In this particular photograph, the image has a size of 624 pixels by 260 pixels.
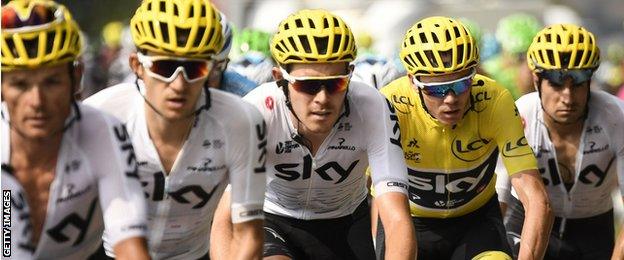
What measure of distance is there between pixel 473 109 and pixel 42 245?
12.1ft

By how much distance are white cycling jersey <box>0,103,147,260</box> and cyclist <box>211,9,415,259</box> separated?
1958mm

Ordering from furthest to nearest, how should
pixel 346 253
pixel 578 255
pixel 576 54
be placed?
pixel 578 255
pixel 576 54
pixel 346 253

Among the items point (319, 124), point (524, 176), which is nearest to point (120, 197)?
point (319, 124)

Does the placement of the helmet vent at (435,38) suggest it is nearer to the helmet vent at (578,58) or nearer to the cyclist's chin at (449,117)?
the cyclist's chin at (449,117)

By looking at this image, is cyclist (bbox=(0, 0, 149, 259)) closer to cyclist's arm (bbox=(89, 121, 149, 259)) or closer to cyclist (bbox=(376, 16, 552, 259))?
cyclist's arm (bbox=(89, 121, 149, 259))

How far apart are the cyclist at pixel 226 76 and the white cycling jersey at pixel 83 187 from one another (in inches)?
128

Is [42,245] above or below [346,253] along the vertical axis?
above

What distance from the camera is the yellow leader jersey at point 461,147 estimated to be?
31.2 feet

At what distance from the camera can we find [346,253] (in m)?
9.43

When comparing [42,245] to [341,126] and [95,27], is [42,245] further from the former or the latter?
[95,27]

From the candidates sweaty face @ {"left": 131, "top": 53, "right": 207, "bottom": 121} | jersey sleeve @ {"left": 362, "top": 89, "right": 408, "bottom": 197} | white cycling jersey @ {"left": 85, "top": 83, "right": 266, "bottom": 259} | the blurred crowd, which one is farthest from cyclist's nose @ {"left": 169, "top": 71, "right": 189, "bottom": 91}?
the blurred crowd

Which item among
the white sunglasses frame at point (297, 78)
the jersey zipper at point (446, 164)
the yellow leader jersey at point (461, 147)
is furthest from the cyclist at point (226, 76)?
the jersey zipper at point (446, 164)

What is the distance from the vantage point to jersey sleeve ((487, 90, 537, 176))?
30.9 feet

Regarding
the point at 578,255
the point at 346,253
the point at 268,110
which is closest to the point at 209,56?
the point at 268,110
